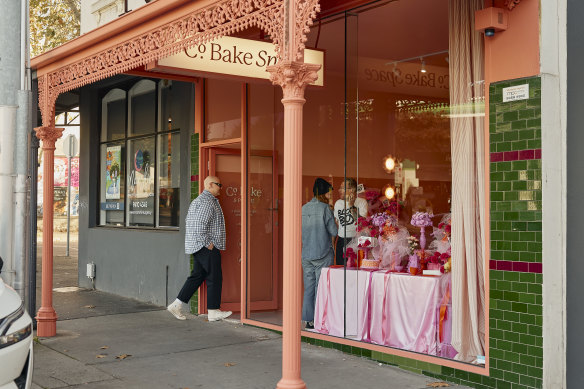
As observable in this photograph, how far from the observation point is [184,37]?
6.59 metres

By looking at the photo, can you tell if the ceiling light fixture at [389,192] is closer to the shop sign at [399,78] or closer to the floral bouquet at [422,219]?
the floral bouquet at [422,219]

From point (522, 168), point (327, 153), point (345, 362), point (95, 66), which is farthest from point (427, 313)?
point (95, 66)

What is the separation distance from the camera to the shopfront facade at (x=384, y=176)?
5.80 m

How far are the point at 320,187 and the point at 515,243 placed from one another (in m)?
3.28

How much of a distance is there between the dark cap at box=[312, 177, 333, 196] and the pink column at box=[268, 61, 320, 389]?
3.13 metres

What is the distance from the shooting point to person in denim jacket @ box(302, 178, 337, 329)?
8.38 metres

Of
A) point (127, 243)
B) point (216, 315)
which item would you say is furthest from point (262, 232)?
point (127, 243)

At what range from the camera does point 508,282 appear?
5844mm

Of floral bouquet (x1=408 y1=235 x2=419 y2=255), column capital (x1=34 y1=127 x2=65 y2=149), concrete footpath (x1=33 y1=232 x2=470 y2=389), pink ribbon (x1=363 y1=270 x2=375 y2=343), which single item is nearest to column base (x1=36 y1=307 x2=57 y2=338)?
concrete footpath (x1=33 y1=232 x2=470 y2=389)

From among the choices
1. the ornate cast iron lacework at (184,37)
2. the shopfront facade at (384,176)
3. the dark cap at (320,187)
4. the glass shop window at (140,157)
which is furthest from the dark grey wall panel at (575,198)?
the glass shop window at (140,157)

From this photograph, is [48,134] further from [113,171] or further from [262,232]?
[113,171]

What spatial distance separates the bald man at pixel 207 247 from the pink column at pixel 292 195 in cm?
424

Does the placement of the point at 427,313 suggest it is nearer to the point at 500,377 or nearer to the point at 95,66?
the point at 500,377

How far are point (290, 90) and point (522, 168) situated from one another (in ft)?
6.61
